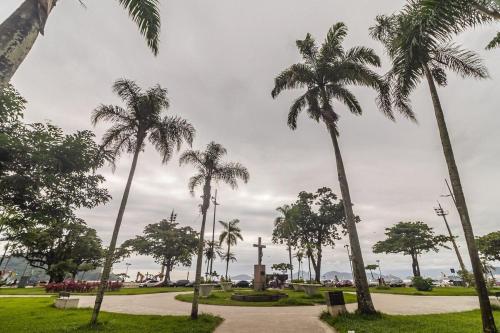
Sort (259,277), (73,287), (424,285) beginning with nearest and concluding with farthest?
(73,287), (259,277), (424,285)

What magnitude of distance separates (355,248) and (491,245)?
46.5 m

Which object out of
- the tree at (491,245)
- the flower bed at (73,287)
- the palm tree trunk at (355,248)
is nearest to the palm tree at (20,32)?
the palm tree trunk at (355,248)

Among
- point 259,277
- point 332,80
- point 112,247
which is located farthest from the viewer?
point 259,277

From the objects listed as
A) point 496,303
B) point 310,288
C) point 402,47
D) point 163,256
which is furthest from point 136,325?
point 163,256

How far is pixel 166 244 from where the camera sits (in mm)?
51719

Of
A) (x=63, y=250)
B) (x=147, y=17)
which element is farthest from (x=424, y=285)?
(x=63, y=250)

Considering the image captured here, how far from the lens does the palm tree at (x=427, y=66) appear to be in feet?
26.9

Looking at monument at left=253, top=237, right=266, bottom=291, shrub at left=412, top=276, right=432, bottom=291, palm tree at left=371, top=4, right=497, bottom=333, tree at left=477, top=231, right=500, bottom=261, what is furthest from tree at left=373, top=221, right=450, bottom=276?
palm tree at left=371, top=4, right=497, bottom=333

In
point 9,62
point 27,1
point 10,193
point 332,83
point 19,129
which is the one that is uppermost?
point 332,83

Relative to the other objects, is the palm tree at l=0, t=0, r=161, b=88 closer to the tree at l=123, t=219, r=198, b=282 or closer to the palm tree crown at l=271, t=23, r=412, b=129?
the palm tree crown at l=271, t=23, r=412, b=129

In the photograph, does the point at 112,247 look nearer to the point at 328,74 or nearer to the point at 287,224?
the point at 328,74

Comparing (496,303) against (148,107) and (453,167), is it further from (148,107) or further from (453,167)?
(148,107)

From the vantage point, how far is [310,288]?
83.6 ft

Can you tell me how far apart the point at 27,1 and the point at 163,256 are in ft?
184
